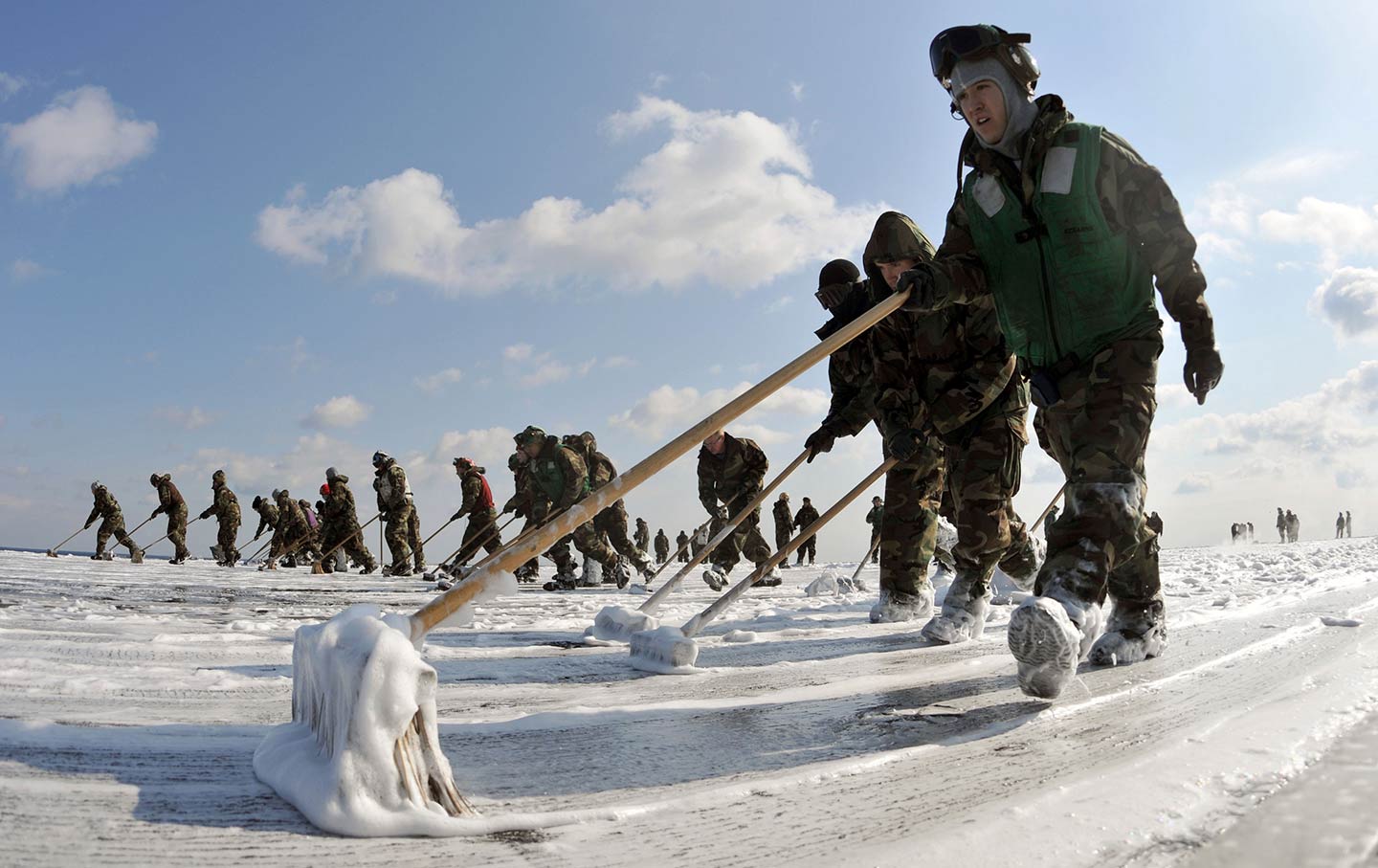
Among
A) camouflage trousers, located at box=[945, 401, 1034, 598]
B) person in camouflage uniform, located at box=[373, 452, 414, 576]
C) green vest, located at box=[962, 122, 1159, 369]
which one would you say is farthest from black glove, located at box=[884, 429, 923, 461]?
person in camouflage uniform, located at box=[373, 452, 414, 576]

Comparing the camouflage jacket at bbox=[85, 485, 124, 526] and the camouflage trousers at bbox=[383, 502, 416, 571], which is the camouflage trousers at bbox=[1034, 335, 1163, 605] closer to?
the camouflage trousers at bbox=[383, 502, 416, 571]

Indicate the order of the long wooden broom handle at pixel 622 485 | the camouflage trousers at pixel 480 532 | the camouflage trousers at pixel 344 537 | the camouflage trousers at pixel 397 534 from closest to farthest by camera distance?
the long wooden broom handle at pixel 622 485
the camouflage trousers at pixel 480 532
the camouflage trousers at pixel 397 534
the camouflage trousers at pixel 344 537

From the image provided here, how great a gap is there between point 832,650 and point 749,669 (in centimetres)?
59

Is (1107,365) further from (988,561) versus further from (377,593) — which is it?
(377,593)

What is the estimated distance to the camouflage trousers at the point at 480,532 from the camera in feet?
42.4

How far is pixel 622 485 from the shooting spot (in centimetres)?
174

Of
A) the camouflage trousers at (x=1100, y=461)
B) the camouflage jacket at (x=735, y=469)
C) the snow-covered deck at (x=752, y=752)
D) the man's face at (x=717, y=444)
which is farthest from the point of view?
the camouflage jacket at (x=735, y=469)

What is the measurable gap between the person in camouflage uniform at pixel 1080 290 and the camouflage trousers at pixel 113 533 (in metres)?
20.4

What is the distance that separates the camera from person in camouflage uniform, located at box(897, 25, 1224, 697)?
2.29 metres

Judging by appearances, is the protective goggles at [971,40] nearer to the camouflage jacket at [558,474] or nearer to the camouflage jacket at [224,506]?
the camouflage jacket at [558,474]

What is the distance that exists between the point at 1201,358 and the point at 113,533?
21381 mm

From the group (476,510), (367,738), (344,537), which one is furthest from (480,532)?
(367,738)

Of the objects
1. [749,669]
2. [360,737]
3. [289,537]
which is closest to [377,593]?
[749,669]

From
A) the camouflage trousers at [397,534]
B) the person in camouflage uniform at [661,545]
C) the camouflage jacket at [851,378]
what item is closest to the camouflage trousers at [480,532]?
the camouflage trousers at [397,534]
